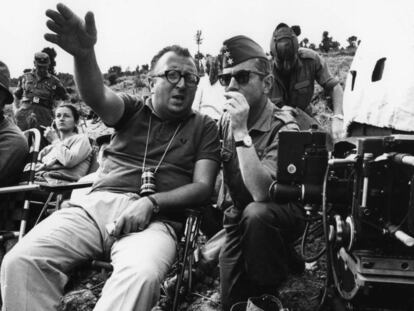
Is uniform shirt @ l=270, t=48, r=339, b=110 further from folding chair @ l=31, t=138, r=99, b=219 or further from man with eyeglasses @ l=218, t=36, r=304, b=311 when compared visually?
folding chair @ l=31, t=138, r=99, b=219

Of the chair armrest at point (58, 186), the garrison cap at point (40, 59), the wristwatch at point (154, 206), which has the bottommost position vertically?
the chair armrest at point (58, 186)

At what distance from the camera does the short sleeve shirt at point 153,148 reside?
3.16m

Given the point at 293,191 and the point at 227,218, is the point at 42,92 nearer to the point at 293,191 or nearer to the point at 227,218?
the point at 227,218

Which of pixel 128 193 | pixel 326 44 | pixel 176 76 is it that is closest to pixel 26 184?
pixel 128 193

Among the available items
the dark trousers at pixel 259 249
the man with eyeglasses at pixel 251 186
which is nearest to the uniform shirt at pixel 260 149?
the man with eyeglasses at pixel 251 186

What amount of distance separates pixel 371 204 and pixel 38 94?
8.76m

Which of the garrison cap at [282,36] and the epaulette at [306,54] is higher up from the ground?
the garrison cap at [282,36]

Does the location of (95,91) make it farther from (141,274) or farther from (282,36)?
(282,36)

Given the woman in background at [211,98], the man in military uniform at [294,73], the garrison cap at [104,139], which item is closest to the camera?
the garrison cap at [104,139]

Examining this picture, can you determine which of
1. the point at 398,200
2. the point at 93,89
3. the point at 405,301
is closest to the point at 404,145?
the point at 398,200

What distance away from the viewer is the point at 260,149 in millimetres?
3141

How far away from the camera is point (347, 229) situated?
206 cm

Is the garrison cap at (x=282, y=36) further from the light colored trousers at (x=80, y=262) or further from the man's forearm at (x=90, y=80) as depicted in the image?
the light colored trousers at (x=80, y=262)

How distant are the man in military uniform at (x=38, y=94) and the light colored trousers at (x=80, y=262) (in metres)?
6.99
